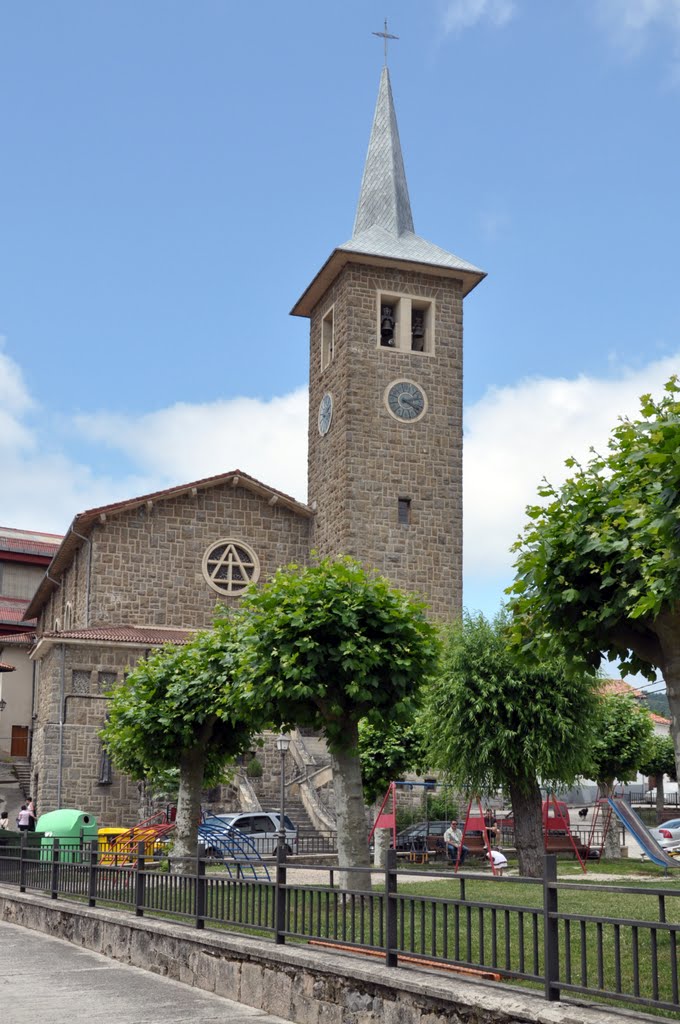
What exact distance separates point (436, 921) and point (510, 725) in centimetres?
1331

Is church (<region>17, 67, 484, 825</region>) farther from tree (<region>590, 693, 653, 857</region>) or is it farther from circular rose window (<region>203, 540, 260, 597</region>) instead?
tree (<region>590, 693, 653, 857</region>)

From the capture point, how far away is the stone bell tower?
41250 mm

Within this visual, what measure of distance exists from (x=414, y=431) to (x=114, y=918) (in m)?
30.1

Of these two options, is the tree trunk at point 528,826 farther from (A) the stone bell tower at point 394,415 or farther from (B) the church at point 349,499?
(A) the stone bell tower at point 394,415

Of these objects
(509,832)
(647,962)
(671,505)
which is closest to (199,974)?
(647,962)

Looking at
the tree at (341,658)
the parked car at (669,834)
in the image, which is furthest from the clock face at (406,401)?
the tree at (341,658)

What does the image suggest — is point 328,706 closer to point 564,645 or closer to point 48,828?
point 564,645

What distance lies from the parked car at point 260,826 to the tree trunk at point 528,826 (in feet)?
24.2

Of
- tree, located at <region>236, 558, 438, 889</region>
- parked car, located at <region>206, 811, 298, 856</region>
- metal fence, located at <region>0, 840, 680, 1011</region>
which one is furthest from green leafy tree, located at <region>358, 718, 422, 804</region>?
tree, located at <region>236, 558, 438, 889</region>

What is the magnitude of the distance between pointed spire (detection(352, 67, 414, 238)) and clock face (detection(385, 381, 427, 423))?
647 centimetres

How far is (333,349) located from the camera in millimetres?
43531

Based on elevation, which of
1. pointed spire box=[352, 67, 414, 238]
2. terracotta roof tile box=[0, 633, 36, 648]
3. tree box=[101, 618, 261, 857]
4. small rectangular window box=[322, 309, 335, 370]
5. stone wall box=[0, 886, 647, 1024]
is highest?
pointed spire box=[352, 67, 414, 238]

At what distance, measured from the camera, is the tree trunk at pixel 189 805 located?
19.1 meters

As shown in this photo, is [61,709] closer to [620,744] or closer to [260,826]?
[260,826]
